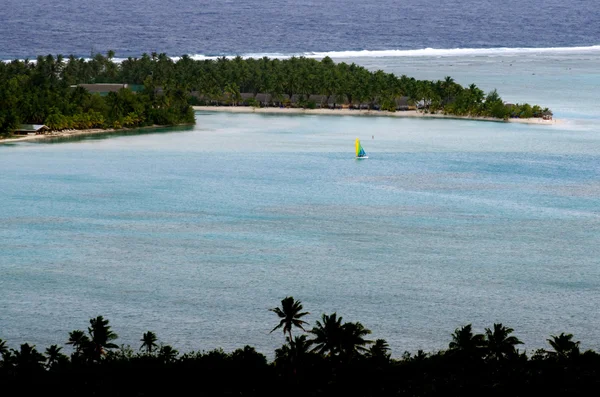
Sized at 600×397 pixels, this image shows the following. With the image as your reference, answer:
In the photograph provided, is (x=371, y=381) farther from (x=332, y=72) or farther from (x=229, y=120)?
(x=332, y=72)

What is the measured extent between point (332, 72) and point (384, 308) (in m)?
125

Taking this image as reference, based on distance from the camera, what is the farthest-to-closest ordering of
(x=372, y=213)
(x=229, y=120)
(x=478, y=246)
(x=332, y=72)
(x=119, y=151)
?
(x=332, y=72) < (x=229, y=120) < (x=119, y=151) < (x=372, y=213) < (x=478, y=246)

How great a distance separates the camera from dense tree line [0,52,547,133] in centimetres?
15225

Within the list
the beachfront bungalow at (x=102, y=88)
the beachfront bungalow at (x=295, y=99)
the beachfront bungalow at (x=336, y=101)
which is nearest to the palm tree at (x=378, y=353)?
the beachfront bungalow at (x=336, y=101)

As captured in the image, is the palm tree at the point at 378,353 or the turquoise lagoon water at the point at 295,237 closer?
the palm tree at the point at 378,353

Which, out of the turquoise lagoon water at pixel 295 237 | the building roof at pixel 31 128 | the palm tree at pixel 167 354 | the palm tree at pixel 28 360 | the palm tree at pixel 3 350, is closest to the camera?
the palm tree at pixel 28 360

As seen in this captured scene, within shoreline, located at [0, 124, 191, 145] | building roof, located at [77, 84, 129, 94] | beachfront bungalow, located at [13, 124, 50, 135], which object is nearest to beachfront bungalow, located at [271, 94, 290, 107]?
building roof, located at [77, 84, 129, 94]

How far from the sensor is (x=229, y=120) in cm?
17050

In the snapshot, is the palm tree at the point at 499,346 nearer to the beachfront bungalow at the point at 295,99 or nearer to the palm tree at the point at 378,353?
the palm tree at the point at 378,353

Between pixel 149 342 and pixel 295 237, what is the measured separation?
108ft

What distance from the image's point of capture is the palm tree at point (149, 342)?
56.8m

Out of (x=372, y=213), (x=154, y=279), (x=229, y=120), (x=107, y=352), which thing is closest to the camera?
(x=107, y=352)

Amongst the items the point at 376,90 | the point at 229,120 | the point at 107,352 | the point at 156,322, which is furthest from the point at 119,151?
the point at 107,352

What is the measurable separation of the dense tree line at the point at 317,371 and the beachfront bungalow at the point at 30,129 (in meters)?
95.2
